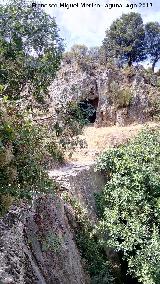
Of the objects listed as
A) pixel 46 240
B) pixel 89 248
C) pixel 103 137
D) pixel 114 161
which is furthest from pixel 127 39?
pixel 46 240

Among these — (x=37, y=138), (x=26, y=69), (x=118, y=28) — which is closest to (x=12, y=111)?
(x=37, y=138)

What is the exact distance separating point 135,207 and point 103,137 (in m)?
11.1

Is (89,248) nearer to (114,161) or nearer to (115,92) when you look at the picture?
(114,161)

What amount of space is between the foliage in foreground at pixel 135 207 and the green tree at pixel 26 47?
4429 millimetres

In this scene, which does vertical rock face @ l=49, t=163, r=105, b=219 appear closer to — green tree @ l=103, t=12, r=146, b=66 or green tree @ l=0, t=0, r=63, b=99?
green tree @ l=0, t=0, r=63, b=99

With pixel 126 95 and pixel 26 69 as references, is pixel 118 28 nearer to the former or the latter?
pixel 126 95

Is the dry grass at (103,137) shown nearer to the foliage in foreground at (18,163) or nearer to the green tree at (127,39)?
the foliage in foreground at (18,163)

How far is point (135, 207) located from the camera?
15617mm

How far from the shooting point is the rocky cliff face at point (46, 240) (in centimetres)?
803

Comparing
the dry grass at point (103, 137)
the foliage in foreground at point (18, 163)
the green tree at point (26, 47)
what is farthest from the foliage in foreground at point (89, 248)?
the dry grass at point (103, 137)

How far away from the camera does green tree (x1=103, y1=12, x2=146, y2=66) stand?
143 feet

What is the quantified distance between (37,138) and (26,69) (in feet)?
16.4

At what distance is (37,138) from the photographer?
10.5m

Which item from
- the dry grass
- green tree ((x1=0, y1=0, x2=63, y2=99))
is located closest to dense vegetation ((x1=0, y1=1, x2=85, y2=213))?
green tree ((x1=0, y1=0, x2=63, y2=99))
